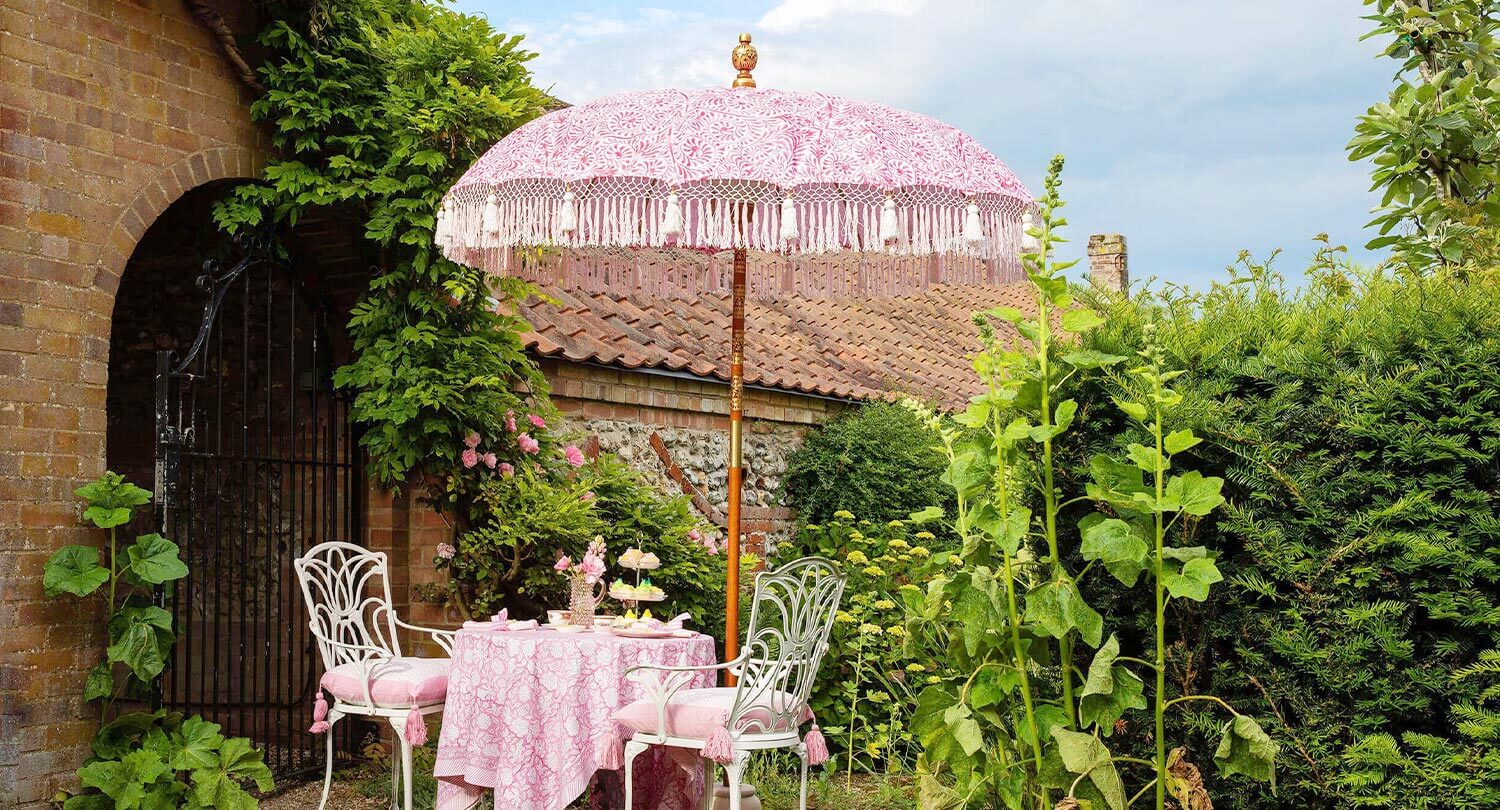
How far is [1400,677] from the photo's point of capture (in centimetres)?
373

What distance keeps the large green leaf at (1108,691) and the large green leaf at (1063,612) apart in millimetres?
56

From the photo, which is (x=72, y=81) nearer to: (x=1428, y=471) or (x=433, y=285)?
(x=433, y=285)

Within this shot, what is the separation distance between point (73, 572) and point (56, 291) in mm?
1168

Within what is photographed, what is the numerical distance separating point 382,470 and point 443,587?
2.27 feet

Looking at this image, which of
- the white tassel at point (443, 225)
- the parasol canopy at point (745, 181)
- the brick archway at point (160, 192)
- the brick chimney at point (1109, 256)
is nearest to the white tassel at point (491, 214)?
the parasol canopy at point (745, 181)

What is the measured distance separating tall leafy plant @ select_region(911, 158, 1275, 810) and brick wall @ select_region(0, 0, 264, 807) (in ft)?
11.7

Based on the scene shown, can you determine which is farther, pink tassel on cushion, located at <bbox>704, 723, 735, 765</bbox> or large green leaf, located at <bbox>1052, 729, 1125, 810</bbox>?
pink tassel on cushion, located at <bbox>704, 723, 735, 765</bbox>

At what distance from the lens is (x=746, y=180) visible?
15.0ft

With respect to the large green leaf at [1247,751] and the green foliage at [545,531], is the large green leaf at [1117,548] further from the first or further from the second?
the green foliage at [545,531]

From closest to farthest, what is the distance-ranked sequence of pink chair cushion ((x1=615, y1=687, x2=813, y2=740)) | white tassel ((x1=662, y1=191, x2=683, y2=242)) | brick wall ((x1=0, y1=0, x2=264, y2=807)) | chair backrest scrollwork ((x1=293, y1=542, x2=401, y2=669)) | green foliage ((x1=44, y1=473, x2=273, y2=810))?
white tassel ((x1=662, y1=191, x2=683, y2=242))
pink chair cushion ((x1=615, y1=687, x2=813, y2=740))
brick wall ((x1=0, y1=0, x2=264, y2=807))
green foliage ((x1=44, y1=473, x2=273, y2=810))
chair backrest scrollwork ((x1=293, y1=542, x2=401, y2=669))

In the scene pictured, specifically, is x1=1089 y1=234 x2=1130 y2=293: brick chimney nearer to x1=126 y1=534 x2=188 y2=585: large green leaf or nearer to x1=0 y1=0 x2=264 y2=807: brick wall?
x1=0 y1=0 x2=264 y2=807: brick wall

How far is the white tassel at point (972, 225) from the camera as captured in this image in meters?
4.74

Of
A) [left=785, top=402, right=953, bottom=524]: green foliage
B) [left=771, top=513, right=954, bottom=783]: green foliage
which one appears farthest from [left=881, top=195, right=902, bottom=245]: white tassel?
[left=785, top=402, right=953, bottom=524]: green foliage

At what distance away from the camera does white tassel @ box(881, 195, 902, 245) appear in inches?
180
